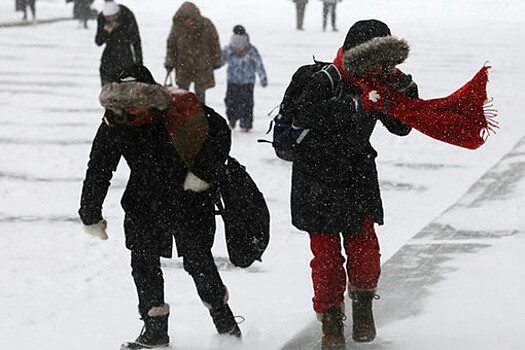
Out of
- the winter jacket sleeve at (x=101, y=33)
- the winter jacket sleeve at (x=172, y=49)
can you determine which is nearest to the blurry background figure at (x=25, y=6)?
the winter jacket sleeve at (x=101, y=33)

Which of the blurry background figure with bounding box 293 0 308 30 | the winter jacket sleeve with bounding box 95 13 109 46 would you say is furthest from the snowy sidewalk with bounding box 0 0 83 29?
the winter jacket sleeve with bounding box 95 13 109 46

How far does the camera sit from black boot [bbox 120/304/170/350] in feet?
14.9

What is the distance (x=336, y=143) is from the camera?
4418 mm

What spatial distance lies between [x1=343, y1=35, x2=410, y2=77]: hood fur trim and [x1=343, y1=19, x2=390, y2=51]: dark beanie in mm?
52

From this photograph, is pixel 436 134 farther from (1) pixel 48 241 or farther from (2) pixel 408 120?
(1) pixel 48 241

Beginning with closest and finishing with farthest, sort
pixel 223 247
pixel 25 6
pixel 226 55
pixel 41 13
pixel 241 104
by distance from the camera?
pixel 223 247 → pixel 241 104 → pixel 226 55 → pixel 25 6 → pixel 41 13

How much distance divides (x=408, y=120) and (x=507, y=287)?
1.57 metres

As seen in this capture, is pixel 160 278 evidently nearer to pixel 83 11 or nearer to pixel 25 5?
pixel 83 11

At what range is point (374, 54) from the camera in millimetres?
4266

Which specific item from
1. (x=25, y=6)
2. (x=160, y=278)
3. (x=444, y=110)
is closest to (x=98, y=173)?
(x=160, y=278)

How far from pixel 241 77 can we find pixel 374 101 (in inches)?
283

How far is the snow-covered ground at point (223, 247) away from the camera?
4.91m

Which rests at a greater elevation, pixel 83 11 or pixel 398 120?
pixel 398 120

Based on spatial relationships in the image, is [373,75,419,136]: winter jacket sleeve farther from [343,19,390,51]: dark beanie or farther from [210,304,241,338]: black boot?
[210,304,241,338]: black boot
